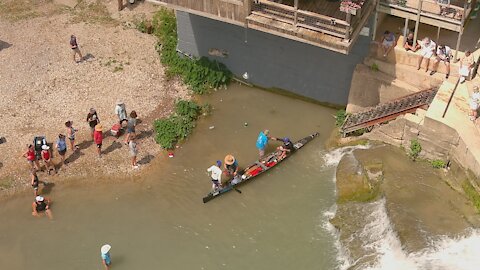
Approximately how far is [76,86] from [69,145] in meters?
3.67

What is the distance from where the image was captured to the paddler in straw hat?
2355cm

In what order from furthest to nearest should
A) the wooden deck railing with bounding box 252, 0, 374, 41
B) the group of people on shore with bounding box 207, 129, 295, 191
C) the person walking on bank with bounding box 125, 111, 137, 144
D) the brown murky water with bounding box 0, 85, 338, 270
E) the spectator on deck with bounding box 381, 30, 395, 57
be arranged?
the person walking on bank with bounding box 125, 111, 137, 144, the spectator on deck with bounding box 381, 30, 395, 57, the group of people on shore with bounding box 207, 129, 295, 191, the wooden deck railing with bounding box 252, 0, 374, 41, the brown murky water with bounding box 0, 85, 338, 270

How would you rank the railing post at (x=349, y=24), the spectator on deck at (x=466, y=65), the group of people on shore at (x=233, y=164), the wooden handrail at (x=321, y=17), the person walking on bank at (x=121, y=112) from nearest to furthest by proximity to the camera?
1. the railing post at (x=349, y=24)
2. the wooden handrail at (x=321, y=17)
3. the group of people on shore at (x=233, y=164)
4. the spectator on deck at (x=466, y=65)
5. the person walking on bank at (x=121, y=112)

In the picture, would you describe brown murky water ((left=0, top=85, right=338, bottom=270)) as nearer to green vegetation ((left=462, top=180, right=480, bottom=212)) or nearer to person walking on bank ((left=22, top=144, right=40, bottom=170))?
person walking on bank ((left=22, top=144, right=40, bottom=170))

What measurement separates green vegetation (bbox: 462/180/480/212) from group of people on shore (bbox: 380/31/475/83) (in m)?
4.46

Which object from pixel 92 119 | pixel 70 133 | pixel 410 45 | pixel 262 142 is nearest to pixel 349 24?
pixel 410 45

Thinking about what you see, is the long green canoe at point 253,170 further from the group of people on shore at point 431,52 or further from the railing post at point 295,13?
the group of people on shore at point 431,52

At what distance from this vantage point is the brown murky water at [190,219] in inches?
852

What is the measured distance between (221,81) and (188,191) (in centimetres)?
651

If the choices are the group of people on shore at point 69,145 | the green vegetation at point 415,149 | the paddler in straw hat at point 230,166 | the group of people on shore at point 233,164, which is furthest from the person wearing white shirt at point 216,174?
the green vegetation at point 415,149

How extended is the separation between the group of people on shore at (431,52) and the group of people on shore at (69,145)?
10369 millimetres

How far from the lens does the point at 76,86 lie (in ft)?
93.0

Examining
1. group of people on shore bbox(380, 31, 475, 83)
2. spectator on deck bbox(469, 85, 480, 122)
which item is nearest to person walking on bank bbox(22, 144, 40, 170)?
group of people on shore bbox(380, 31, 475, 83)

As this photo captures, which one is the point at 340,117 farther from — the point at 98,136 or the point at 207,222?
the point at 98,136
